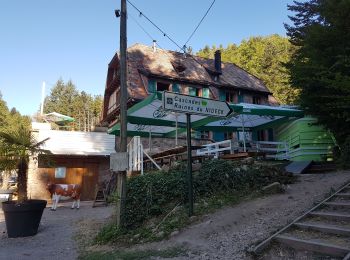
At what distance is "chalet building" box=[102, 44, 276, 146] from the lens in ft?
69.2

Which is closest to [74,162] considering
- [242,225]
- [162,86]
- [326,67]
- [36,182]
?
[36,182]

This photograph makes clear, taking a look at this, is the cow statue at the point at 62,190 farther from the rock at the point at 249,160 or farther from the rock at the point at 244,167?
the rock at the point at 244,167

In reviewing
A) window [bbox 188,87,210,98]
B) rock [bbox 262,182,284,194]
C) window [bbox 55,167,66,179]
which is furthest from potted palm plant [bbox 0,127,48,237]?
window [bbox 188,87,210,98]

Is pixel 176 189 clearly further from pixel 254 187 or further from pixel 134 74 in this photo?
pixel 134 74

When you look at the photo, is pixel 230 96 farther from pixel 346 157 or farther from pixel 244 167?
pixel 244 167

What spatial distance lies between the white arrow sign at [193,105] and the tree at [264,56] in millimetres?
30160

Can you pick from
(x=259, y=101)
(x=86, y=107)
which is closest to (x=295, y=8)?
(x=259, y=101)

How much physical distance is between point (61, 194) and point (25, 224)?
510 cm

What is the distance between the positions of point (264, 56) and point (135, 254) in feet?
126

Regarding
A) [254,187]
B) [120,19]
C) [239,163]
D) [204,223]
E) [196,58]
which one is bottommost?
[204,223]

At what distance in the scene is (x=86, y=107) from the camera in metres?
65.4

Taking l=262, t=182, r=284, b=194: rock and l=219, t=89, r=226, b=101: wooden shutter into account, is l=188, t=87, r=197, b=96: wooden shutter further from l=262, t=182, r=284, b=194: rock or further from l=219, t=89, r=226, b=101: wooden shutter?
l=262, t=182, r=284, b=194: rock

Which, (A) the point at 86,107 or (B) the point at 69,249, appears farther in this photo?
(A) the point at 86,107

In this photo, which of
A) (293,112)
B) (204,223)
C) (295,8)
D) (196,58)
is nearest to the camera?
(204,223)
